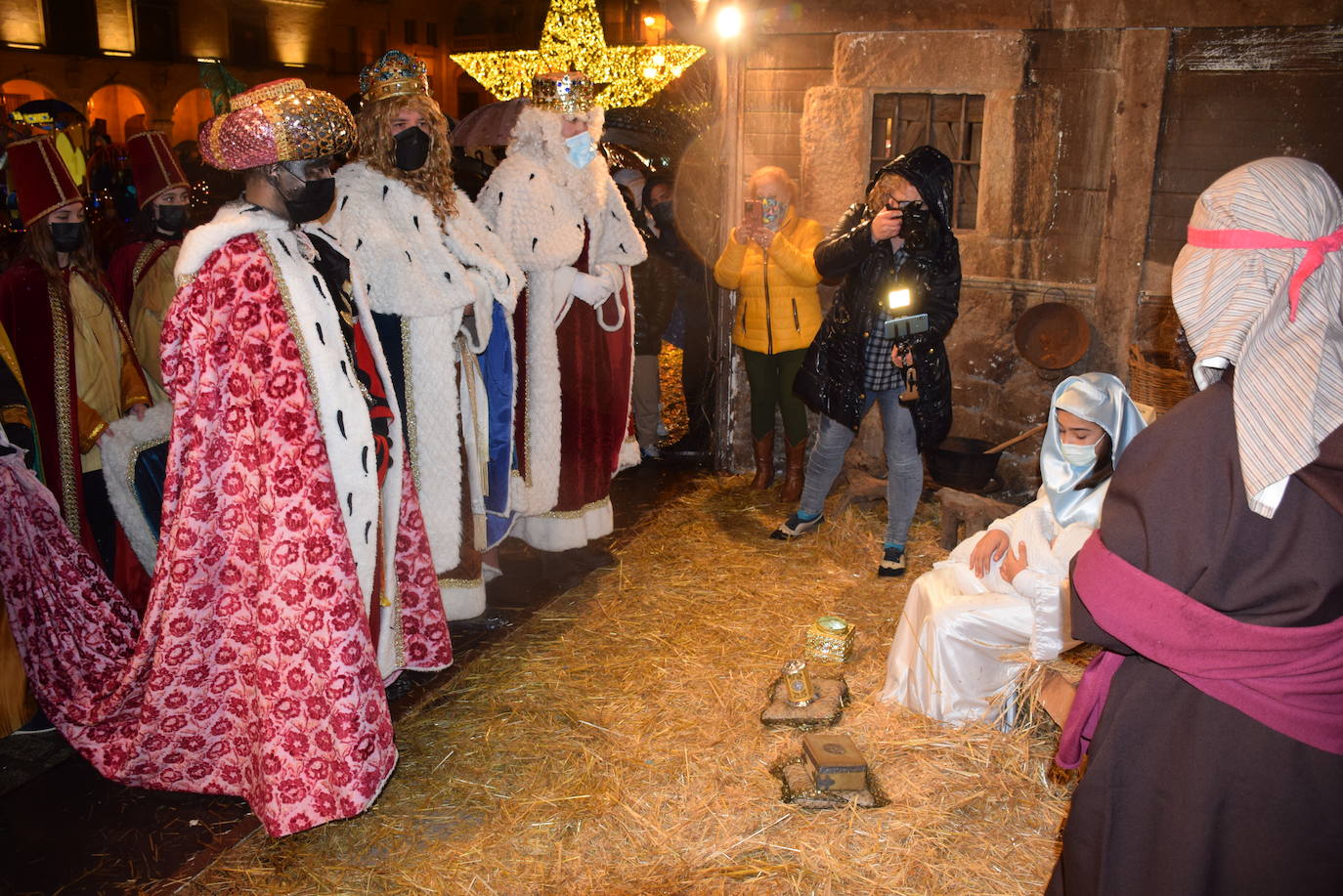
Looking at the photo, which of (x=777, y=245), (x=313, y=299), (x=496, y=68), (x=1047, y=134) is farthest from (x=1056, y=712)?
(x=496, y=68)

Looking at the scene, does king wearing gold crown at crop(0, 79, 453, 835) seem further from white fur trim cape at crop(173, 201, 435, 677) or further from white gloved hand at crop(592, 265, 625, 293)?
white gloved hand at crop(592, 265, 625, 293)

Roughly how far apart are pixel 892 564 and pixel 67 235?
12.7 feet

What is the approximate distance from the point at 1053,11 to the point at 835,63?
1195 millimetres

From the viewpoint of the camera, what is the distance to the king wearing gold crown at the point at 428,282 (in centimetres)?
394

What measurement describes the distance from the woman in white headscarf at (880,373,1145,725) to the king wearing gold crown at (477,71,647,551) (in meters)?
2.00

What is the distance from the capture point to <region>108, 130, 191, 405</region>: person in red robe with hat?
4.34 metres

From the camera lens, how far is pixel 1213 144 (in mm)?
5375

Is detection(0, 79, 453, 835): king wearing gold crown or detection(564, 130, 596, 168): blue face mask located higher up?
detection(564, 130, 596, 168): blue face mask

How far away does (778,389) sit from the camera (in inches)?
239

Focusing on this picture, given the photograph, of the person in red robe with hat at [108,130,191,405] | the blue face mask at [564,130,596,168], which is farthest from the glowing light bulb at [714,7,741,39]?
the person in red robe with hat at [108,130,191,405]

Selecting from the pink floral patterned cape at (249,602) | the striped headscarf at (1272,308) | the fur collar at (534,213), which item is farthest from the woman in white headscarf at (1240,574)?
the fur collar at (534,213)

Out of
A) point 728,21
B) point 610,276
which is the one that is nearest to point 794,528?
point 610,276

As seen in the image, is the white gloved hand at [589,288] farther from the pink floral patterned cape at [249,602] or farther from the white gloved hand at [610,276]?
the pink floral patterned cape at [249,602]

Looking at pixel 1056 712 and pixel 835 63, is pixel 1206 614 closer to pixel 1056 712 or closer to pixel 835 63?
pixel 1056 712
